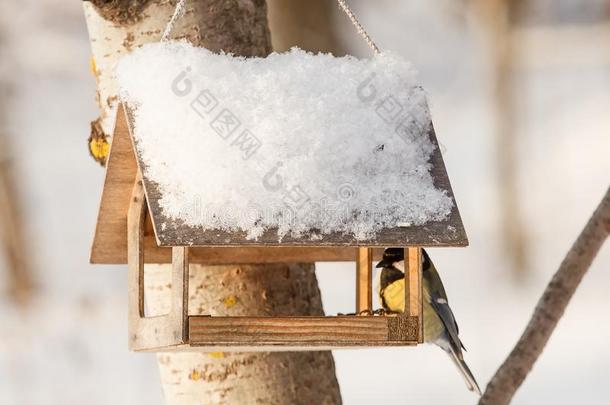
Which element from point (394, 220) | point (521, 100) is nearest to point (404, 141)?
point (394, 220)

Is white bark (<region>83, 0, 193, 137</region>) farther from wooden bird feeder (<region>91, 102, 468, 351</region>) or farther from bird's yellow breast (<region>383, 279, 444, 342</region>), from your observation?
bird's yellow breast (<region>383, 279, 444, 342</region>)

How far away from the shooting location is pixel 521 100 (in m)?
10.1

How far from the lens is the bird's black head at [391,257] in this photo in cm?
262

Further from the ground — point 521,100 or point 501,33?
point 501,33

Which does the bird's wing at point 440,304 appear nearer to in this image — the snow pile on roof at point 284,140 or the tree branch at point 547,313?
the tree branch at point 547,313

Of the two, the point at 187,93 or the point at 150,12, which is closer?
the point at 187,93

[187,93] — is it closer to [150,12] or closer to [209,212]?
[209,212]

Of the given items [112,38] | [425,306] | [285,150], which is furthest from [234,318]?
[112,38]

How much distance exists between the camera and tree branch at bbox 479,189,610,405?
2.61 metres

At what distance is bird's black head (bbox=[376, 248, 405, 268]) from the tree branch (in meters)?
0.38

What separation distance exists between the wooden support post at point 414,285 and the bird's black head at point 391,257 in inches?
14.5

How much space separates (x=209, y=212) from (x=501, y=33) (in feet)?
28.5

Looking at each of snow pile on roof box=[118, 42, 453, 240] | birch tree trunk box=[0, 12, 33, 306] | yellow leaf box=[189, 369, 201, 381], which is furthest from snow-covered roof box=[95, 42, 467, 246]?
birch tree trunk box=[0, 12, 33, 306]

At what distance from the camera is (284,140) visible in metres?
2.11
